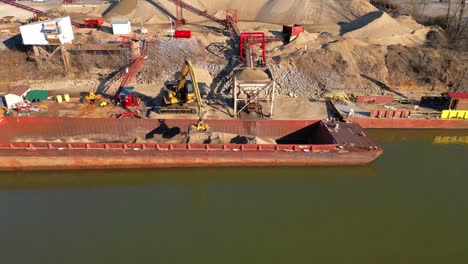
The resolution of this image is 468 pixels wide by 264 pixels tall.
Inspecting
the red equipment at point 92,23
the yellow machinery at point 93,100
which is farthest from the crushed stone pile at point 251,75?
the red equipment at point 92,23

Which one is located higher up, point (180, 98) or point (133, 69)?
point (133, 69)

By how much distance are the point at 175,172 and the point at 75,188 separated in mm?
6159

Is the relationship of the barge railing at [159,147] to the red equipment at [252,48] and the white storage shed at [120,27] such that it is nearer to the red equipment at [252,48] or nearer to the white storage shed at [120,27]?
the red equipment at [252,48]

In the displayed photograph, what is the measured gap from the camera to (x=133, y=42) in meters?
33.4

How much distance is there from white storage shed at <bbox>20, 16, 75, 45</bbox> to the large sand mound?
42.4 feet

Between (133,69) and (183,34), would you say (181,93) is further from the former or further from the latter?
(183,34)

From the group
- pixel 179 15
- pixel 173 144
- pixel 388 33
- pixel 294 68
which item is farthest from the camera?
pixel 179 15

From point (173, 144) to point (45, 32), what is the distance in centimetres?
2067

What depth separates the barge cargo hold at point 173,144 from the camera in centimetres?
2122

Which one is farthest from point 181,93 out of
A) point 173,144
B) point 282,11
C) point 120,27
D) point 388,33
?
point 282,11

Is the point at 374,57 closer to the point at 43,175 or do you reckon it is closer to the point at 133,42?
the point at 133,42

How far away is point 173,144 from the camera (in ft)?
70.3

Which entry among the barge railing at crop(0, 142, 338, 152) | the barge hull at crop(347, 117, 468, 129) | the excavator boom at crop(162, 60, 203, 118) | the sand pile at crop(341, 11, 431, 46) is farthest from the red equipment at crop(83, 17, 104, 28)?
the barge hull at crop(347, 117, 468, 129)

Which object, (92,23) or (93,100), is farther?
(92,23)
